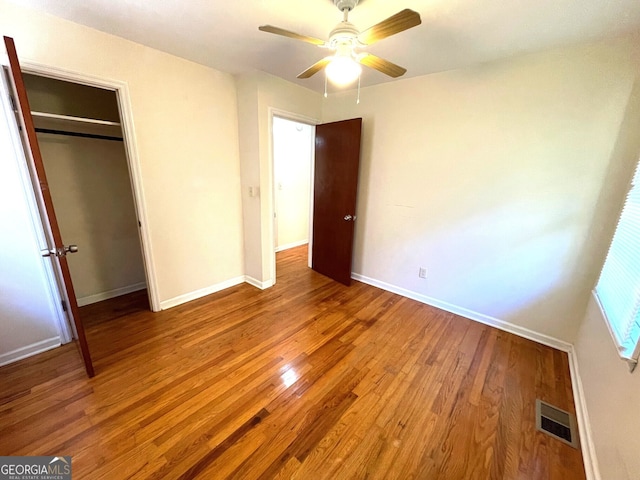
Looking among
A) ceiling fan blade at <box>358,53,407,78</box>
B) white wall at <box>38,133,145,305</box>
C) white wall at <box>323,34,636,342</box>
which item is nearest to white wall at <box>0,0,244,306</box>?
white wall at <box>38,133,145,305</box>

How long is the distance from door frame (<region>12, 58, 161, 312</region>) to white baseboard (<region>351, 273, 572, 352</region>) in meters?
2.43

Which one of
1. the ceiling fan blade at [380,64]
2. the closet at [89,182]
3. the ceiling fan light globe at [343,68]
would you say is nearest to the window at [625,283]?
the ceiling fan blade at [380,64]

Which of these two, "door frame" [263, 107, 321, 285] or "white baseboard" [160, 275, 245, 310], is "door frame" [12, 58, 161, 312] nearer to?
"white baseboard" [160, 275, 245, 310]

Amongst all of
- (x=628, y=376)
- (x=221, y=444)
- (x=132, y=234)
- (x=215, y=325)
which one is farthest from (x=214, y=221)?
(x=628, y=376)

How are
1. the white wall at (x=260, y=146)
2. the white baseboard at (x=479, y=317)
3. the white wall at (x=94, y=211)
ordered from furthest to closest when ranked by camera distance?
the white wall at (x=260, y=146) < the white wall at (x=94, y=211) < the white baseboard at (x=479, y=317)

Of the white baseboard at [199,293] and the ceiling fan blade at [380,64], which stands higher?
the ceiling fan blade at [380,64]

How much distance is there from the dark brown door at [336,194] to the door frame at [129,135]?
199 cm

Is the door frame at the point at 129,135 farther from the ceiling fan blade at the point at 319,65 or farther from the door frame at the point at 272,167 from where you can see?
A: the ceiling fan blade at the point at 319,65

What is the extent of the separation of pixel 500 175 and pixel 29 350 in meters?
4.08

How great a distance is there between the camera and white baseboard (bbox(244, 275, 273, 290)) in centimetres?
316

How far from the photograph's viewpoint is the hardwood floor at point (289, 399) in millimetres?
1291

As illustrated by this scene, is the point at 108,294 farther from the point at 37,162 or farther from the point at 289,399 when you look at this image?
the point at 289,399

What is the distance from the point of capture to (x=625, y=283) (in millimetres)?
1425

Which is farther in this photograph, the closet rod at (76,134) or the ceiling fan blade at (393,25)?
the closet rod at (76,134)
